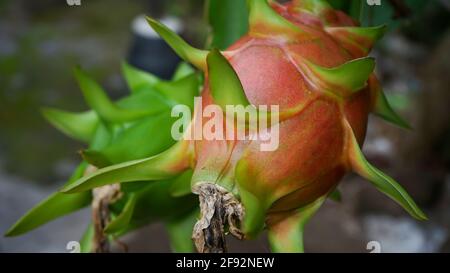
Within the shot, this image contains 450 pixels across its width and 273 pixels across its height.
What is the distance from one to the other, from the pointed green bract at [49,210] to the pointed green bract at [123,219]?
0.16ft

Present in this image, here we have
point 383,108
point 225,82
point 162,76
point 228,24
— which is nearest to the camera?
point 225,82

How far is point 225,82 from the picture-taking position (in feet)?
1.30

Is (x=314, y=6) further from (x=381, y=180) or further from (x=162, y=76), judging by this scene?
(x=162, y=76)

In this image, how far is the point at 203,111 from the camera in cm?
42

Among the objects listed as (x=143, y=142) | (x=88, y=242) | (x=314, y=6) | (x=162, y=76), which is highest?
(x=314, y=6)

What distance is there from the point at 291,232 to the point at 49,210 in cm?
22

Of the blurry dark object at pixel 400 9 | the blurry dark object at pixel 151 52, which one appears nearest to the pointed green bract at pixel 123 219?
the blurry dark object at pixel 400 9

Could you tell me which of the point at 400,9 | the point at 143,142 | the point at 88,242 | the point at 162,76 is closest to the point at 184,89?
the point at 143,142

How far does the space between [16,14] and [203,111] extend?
13.4 ft

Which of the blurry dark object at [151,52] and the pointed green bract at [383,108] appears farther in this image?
the blurry dark object at [151,52]

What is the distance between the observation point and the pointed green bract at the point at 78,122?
0.65m

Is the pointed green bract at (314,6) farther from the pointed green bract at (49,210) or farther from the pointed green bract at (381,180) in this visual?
the pointed green bract at (49,210)

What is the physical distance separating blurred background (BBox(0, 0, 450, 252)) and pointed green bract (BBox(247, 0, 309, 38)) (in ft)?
2.16

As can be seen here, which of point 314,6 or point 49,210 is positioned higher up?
point 314,6
